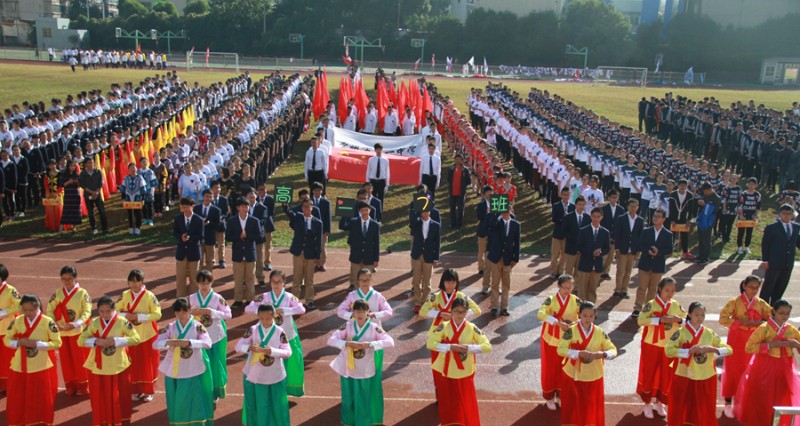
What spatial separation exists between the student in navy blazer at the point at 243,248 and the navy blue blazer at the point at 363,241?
158 cm

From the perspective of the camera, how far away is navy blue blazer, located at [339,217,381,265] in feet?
41.3

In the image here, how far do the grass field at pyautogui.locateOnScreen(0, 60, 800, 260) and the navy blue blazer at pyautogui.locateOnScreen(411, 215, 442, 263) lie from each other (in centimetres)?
364

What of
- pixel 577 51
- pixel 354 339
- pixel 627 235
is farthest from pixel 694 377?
pixel 577 51

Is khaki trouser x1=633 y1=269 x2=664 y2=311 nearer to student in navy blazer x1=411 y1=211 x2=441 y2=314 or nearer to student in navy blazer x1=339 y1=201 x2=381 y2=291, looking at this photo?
student in navy blazer x1=411 y1=211 x2=441 y2=314

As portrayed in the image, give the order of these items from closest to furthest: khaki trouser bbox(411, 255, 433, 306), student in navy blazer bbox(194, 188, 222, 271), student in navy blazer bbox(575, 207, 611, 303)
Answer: student in navy blazer bbox(575, 207, 611, 303)
khaki trouser bbox(411, 255, 433, 306)
student in navy blazer bbox(194, 188, 222, 271)

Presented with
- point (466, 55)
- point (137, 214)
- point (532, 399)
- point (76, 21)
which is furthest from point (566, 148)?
point (76, 21)

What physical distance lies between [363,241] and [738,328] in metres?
6.03

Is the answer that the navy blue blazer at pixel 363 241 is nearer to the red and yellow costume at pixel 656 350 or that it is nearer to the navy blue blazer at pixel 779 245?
the red and yellow costume at pixel 656 350

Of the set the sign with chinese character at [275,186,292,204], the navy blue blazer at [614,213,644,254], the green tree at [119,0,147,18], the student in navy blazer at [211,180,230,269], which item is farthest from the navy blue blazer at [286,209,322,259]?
the green tree at [119,0,147,18]

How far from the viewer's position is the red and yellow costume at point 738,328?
9273 millimetres

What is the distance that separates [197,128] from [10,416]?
49.0 ft

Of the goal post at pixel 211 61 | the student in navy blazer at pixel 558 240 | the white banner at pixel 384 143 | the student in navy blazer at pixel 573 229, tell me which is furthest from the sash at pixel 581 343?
the goal post at pixel 211 61

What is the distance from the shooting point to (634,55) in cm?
7344

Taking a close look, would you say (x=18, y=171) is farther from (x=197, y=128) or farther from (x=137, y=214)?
(x=197, y=128)
